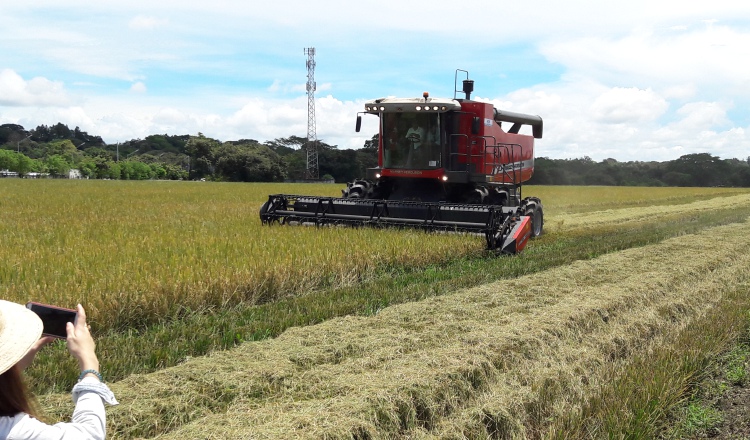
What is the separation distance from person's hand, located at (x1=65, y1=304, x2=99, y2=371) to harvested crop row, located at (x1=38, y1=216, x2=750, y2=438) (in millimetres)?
1337

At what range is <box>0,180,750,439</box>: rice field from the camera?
11.9 ft

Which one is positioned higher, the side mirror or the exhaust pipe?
the exhaust pipe

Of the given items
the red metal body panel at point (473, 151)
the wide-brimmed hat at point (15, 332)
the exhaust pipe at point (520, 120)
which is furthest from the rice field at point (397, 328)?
the exhaust pipe at point (520, 120)

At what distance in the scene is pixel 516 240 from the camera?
33.0ft

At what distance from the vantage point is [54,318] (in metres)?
2.20

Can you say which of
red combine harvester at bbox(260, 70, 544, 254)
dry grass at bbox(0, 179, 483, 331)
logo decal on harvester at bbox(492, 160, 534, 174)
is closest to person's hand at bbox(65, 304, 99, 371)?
dry grass at bbox(0, 179, 483, 331)

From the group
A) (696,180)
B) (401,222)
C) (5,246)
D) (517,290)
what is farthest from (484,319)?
(696,180)

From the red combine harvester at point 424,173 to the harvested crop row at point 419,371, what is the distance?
15.1 ft

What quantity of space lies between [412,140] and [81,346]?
34.2 ft

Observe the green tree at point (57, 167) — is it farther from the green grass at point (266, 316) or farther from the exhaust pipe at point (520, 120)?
the green grass at point (266, 316)

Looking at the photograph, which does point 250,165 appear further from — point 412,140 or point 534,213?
point 412,140

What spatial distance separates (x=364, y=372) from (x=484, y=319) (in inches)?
71.9

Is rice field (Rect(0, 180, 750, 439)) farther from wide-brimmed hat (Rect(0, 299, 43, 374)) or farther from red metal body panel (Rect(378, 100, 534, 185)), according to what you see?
red metal body panel (Rect(378, 100, 534, 185))

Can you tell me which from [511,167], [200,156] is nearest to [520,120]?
[511,167]
